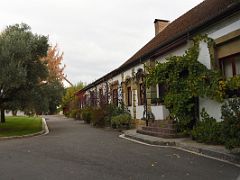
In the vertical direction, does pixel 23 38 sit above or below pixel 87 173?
above

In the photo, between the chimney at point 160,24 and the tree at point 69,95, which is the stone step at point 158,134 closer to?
the chimney at point 160,24

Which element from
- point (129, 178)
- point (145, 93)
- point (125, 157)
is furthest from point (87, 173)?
point (145, 93)

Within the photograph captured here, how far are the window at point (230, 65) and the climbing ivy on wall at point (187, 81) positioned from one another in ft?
1.25

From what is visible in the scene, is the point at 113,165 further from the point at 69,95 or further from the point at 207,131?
the point at 69,95

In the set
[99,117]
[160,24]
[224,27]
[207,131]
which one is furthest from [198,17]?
[160,24]

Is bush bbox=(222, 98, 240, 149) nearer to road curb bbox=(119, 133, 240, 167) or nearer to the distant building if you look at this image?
road curb bbox=(119, 133, 240, 167)

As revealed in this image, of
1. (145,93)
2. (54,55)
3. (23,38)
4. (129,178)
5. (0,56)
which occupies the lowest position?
(129,178)

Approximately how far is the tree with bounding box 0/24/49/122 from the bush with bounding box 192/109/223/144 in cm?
1108

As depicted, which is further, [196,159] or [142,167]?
[196,159]

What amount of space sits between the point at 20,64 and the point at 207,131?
40.6ft

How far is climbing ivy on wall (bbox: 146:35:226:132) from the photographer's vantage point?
1256 cm

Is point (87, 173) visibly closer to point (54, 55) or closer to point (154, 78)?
point (154, 78)

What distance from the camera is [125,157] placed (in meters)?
10.2

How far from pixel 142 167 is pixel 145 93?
10.5 m
